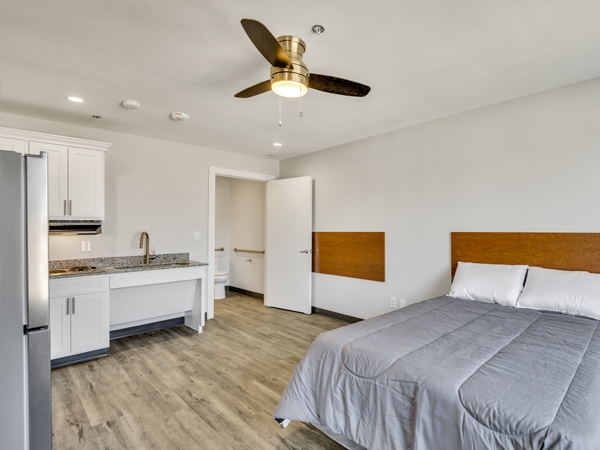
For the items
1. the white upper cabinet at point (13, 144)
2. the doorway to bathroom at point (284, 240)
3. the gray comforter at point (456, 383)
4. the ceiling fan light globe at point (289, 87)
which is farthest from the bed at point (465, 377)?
the white upper cabinet at point (13, 144)

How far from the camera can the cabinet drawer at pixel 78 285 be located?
2.92 metres

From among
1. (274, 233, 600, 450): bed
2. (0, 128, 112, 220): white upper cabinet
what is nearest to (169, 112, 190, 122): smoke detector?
(0, 128, 112, 220): white upper cabinet

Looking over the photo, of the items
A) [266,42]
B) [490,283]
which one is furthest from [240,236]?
[266,42]

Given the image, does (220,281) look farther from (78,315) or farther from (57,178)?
(57,178)

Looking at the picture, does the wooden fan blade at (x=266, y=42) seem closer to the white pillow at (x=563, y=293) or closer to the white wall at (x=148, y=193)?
the white wall at (x=148, y=193)

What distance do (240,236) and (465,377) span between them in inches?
209

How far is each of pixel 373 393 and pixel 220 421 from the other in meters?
1.18

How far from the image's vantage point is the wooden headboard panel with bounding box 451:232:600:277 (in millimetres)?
2578

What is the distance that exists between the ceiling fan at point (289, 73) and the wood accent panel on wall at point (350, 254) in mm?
2331

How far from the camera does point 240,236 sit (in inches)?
249

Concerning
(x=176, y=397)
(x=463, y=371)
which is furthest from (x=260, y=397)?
(x=463, y=371)

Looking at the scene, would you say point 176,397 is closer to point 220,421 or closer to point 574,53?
point 220,421

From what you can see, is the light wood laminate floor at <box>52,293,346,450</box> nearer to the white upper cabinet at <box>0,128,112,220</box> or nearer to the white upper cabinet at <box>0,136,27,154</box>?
the white upper cabinet at <box>0,128,112,220</box>

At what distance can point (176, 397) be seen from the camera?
8.02ft
